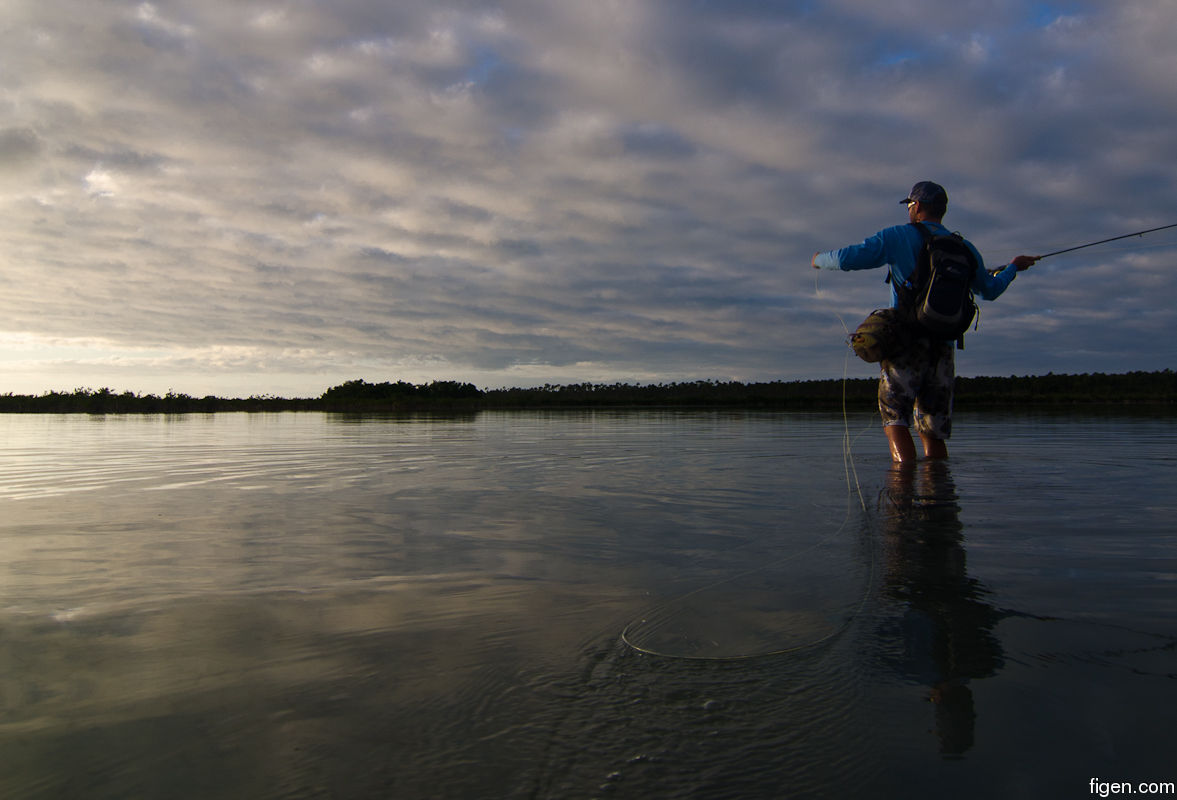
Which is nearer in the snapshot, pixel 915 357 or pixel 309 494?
pixel 309 494

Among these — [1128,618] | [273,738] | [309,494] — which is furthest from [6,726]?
[309,494]

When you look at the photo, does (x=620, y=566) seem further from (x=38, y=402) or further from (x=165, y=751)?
→ (x=38, y=402)

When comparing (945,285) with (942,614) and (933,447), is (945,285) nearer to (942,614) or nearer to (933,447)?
(933,447)

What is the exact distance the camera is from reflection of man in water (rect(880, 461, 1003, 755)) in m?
1.69

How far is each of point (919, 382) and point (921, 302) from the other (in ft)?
2.81

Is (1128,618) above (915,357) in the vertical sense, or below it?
below

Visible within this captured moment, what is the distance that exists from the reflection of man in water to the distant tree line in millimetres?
29890

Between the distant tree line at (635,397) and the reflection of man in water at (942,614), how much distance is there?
2989cm

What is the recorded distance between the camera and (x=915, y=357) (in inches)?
258

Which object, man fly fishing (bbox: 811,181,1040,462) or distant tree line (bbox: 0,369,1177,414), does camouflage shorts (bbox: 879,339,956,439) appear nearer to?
man fly fishing (bbox: 811,181,1040,462)

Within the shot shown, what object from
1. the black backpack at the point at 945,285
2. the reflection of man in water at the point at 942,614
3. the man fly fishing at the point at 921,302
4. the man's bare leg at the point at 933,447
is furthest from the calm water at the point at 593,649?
the man's bare leg at the point at 933,447

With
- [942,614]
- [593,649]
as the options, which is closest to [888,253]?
[942,614]

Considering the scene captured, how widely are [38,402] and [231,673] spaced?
2010 inches

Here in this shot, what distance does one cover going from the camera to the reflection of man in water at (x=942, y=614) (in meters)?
1.69
